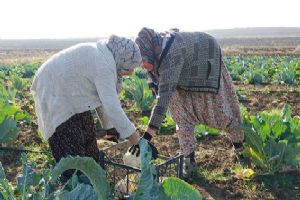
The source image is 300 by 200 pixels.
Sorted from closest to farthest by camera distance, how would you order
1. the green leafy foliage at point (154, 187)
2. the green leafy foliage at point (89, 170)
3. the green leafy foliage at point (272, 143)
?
the green leafy foliage at point (154, 187) < the green leafy foliage at point (89, 170) < the green leafy foliage at point (272, 143)

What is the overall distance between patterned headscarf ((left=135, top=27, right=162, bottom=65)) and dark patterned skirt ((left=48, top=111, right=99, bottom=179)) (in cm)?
75

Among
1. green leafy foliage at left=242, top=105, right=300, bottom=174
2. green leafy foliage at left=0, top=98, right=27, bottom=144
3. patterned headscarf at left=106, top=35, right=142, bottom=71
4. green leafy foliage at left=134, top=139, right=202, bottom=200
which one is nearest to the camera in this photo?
green leafy foliage at left=134, top=139, right=202, bottom=200

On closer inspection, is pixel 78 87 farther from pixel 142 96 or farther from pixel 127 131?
pixel 142 96

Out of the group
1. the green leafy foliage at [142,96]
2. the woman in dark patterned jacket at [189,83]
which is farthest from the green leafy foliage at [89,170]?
the green leafy foliage at [142,96]

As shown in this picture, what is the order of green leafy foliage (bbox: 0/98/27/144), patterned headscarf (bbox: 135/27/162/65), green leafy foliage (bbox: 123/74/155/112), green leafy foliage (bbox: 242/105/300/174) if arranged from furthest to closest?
1. green leafy foliage (bbox: 123/74/155/112)
2. green leafy foliage (bbox: 0/98/27/144)
3. green leafy foliage (bbox: 242/105/300/174)
4. patterned headscarf (bbox: 135/27/162/65)

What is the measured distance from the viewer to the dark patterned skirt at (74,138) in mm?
3426

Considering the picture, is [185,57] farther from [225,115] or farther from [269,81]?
[269,81]

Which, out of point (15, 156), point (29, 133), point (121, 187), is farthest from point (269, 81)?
point (121, 187)

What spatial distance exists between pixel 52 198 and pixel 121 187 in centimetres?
97

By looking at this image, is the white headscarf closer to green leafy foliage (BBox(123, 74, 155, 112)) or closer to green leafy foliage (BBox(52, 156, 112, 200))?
green leafy foliage (BBox(52, 156, 112, 200))

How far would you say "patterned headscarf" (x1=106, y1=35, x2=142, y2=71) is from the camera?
316 cm

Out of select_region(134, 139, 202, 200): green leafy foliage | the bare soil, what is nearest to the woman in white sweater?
select_region(134, 139, 202, 200): green leafy foliage

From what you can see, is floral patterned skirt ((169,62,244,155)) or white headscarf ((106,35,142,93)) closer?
white headscarf ((106,35,142,93))

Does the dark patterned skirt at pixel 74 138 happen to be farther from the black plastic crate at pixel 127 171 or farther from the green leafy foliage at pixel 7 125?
the green leafy foliage at pixel 7 125
